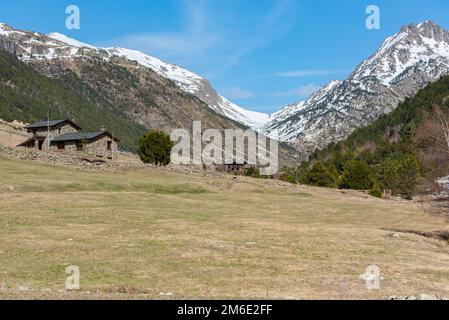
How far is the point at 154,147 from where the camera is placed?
10962 centimetres

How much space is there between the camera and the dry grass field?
19.9m

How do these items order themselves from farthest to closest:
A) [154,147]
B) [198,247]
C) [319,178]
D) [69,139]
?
1. [69,139]
2. [319,178]
3. [154,147]
4. [198,247]

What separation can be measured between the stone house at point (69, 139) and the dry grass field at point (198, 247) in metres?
61.6

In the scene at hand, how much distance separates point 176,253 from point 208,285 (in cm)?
654

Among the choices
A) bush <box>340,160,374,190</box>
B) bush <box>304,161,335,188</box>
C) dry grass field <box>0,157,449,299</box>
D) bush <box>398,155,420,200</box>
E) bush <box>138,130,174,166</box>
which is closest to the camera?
dry grass field <box>0,157,449,299</box>

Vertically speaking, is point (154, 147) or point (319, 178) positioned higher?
point (154, 147)

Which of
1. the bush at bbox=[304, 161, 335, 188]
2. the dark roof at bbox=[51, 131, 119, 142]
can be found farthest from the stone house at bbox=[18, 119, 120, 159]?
the bush at bbox=[304, 161, 335, 188]

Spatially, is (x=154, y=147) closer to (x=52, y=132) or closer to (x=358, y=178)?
(x=52, y=132)

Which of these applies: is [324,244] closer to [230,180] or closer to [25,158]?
[230,180]

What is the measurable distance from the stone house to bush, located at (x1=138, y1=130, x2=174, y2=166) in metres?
11.6

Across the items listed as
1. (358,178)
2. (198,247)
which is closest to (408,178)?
(358,178)

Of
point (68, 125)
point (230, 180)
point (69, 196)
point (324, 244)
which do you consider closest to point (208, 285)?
point (324, 244)

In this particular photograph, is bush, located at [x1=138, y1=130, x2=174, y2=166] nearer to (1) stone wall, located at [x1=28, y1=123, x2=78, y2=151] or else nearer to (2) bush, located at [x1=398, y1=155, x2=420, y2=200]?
(1) stone wall, located at [x1=28, y1=123, x2=78, y2=151]

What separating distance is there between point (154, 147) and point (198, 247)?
82770 mm
